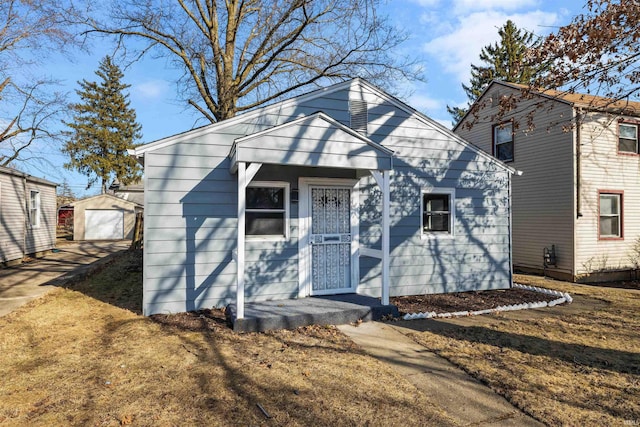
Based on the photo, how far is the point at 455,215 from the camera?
8148mm

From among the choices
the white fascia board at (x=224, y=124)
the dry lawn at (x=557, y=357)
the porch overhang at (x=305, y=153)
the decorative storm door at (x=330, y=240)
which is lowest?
the dry lawn at (x=557, y=357)

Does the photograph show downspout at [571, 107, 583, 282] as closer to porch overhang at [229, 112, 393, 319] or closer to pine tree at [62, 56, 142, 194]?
porch overhang at [229, 112, 393, 319]

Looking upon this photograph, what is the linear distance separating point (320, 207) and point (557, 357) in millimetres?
4289

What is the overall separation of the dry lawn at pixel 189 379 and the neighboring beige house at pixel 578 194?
9.38 metres

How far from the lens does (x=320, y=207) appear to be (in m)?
7.02

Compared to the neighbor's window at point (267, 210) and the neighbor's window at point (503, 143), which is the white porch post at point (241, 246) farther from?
the neighbor's window at point (503, 143)

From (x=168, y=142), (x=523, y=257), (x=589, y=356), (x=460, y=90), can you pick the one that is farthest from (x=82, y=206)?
(x=460, y=90)

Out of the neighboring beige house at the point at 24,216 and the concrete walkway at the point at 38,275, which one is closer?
the concrete walkway at the point at 38,275

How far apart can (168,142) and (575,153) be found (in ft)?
37.3

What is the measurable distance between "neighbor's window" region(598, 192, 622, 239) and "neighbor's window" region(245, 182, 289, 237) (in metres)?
10.6

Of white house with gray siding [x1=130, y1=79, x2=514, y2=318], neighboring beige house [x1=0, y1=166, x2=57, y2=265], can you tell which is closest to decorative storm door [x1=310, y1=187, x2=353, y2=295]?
white house with gray siding [x1=130, y1=79, x2=514, y2=318]

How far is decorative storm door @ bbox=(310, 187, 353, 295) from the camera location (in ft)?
22.8

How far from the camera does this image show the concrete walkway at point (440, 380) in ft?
10.4

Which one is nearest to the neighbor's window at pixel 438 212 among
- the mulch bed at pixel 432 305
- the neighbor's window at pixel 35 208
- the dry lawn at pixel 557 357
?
the mulch bed at pixel 432 305
